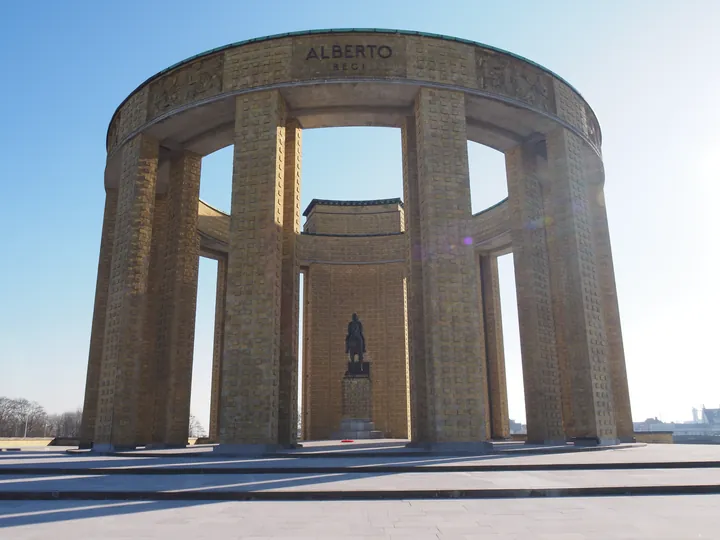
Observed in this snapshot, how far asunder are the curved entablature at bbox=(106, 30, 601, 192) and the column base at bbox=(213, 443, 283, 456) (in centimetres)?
831

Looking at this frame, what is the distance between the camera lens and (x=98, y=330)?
1612 centimetres

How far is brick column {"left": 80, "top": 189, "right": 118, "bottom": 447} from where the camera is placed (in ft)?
49.8

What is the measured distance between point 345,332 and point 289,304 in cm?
1111

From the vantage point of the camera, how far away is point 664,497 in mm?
4793

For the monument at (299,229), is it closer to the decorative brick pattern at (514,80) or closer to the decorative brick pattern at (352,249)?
the decorative brick pattern at (514,80)

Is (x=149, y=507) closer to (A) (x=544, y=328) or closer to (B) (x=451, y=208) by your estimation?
(B) (x=451, y=208)

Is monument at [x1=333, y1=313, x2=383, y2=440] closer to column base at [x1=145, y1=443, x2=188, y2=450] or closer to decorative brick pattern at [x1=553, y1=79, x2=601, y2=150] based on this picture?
column base at [x1=145, y1=443, x2=188, y2=450]

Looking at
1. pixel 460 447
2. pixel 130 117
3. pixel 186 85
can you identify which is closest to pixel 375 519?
pixel 460 447

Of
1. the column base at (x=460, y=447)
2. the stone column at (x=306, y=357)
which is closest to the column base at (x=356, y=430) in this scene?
the stone column at (x=306, y=357)

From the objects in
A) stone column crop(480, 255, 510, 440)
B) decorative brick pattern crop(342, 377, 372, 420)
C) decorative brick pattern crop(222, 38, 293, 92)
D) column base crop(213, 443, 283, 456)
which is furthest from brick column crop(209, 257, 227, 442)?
stone column crop(480, 255, 510, 440)

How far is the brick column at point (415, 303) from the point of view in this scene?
12.6m

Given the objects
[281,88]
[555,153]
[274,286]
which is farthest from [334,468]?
[555,153]

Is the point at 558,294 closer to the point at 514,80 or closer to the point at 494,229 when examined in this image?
the point at 514,80

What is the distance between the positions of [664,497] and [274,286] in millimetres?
8831
